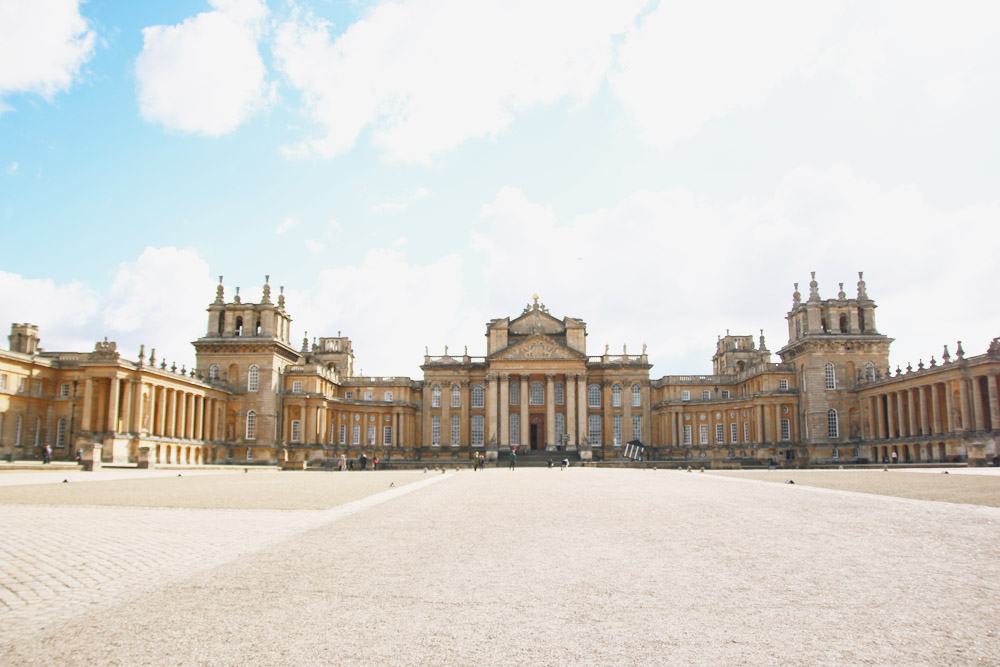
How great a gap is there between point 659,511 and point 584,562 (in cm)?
751

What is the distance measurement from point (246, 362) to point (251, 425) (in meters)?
5.83

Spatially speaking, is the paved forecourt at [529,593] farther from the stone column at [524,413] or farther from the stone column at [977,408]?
the stone column at [524,413]

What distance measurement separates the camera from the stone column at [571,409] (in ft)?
245

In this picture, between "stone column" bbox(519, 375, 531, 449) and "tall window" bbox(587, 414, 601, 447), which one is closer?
"stone column" bbox(519, 375, 531, 449)

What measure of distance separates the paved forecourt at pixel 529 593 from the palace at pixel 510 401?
33600 mm

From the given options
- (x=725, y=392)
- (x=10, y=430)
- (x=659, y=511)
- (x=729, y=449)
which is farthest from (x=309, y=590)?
(x=725, y=392)

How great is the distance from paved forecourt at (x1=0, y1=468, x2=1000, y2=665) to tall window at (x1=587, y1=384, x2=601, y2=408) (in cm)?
6431

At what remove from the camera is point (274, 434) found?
68.4m

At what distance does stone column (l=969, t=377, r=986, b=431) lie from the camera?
49438 millimetres

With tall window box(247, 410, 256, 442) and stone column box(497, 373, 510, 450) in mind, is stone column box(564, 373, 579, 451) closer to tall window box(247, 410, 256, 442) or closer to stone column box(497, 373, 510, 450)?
stone column box(497, 373, 510, 450)

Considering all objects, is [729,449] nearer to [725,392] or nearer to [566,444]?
[725,392]

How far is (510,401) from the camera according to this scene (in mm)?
78062

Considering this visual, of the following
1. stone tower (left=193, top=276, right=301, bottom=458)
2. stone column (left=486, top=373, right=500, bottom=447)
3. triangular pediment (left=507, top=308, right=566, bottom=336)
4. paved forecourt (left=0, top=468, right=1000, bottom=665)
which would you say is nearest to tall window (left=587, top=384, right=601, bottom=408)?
triangular pediment (left=507, top=308, right=566, bottom=336)

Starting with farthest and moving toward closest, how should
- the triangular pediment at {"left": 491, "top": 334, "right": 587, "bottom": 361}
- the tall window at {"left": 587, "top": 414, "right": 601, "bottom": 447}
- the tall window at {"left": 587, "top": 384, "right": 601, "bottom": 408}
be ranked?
the tall window at {"left": 587, "top": 384, "right": 601, "bottom": 408} → the tall window at {"left": 587, "top": 414, "right": 601, "bottom": 447} → the triangular pediment at {"left": 491, "top": 334, "right": 587, "bottom": 361}
